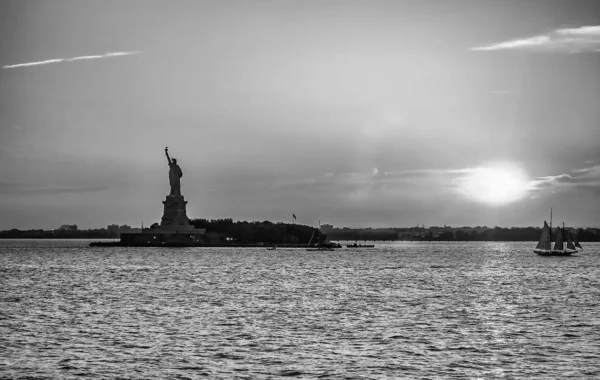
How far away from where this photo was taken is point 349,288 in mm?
76938

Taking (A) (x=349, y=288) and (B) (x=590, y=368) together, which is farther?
(A) (x=349, y=288)

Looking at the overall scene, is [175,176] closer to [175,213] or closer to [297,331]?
[175,213]

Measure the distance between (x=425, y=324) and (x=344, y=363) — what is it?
13972 millimetres

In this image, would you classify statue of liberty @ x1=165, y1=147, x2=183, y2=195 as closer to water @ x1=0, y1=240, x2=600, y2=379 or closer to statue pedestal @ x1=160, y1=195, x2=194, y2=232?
statue pedestal @ x1=160, y1=195, x2=194, y2=232

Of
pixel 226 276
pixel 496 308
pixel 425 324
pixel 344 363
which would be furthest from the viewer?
pixel 226 276

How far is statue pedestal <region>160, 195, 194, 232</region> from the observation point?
622 feet

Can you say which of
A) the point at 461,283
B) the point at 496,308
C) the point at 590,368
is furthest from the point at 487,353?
the point at 461,283

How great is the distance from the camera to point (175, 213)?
193000 millimetres

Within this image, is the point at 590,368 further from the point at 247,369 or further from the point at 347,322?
the point at 347,322

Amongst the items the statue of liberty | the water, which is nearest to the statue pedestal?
the statue of liberty

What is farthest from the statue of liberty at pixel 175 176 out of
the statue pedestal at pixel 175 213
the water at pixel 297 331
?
the water at pixel 297 331

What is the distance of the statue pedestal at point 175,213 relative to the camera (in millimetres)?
189625

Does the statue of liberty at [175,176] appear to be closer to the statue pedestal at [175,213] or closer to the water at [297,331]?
the statue pedestal at [175,213]

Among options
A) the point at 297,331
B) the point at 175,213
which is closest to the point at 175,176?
the point at 175,213
